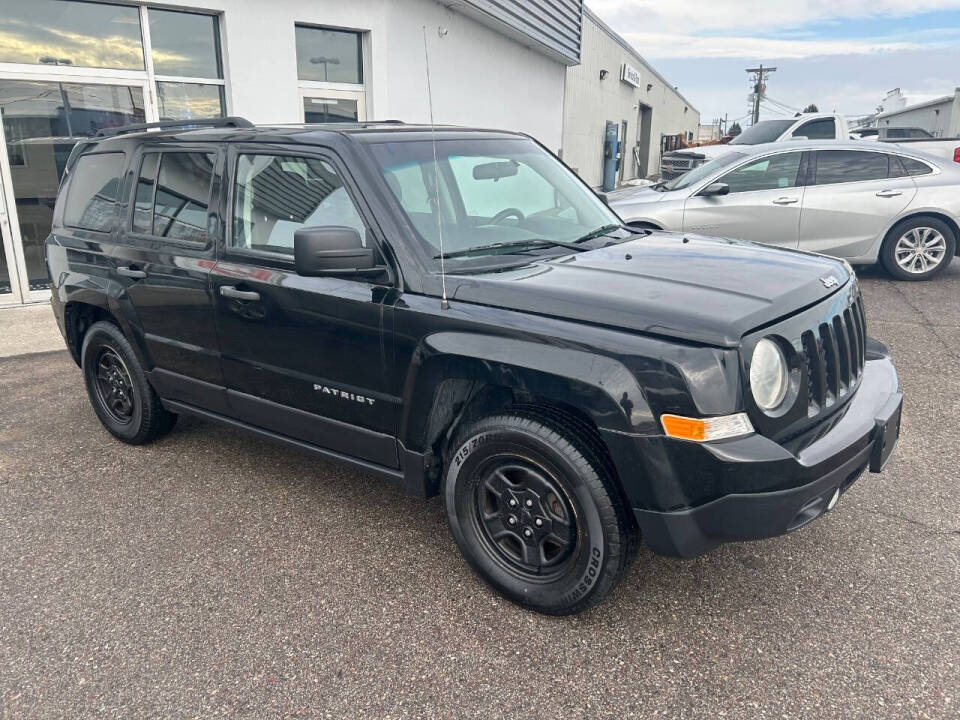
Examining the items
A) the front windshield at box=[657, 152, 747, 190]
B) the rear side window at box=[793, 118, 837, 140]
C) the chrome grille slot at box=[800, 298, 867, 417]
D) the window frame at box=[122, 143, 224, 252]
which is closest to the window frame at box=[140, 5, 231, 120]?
the window frame at box=[122, 143, 224, 252]

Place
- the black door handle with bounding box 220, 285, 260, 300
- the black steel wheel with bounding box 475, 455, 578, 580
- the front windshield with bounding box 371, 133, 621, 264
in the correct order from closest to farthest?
the black steel wheel with bounding box 475, 455, 578, 580
the front windshield with bounding box 371, 133, 621, 264
the black door handle with bounding box 220, 285, 260, 300

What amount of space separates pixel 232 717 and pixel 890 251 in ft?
28.8

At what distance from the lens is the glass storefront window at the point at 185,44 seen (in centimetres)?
842

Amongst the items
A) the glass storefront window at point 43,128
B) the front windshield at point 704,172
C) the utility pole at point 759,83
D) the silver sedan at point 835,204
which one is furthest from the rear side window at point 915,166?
the utility pole at point 759,83

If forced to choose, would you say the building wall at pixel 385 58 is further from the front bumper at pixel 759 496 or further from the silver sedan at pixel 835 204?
the front bumper at pixel 759 496

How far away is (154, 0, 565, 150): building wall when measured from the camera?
8750 millimetres

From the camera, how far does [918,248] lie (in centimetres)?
877

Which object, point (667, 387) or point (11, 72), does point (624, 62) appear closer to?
point (11, 72)

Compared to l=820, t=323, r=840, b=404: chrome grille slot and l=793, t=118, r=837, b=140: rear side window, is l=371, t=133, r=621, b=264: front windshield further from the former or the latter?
l=793, t=118, r=837, b=140: rear side window

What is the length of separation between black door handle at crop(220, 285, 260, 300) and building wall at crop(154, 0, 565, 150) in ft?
19.8

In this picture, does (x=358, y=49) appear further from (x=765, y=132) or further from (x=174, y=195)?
(x=765, y=132)

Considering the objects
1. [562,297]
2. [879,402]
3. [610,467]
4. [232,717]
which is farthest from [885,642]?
[232,717]

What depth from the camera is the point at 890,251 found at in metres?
8.78

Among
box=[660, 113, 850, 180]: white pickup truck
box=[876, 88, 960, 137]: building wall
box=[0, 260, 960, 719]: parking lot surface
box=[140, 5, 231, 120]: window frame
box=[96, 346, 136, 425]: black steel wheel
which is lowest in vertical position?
box=[0, 260, 960, 719]: parking lot surface
